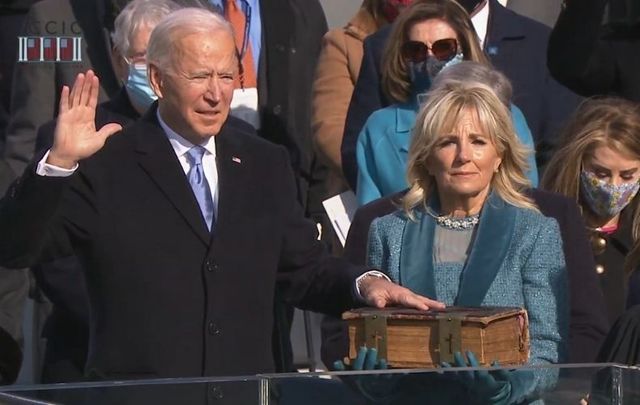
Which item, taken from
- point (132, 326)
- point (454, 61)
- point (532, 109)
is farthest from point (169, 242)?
point (532, 109)

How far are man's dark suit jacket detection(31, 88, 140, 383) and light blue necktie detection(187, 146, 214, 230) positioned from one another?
93 centimetres

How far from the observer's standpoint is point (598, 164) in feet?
19.8

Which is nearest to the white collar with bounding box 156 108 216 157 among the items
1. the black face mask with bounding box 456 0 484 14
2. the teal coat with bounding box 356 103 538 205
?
the teal coat with bounding box 356 103 538 205

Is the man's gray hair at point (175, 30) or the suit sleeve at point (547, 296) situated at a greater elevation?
the man's gray hair at point (175, 30)

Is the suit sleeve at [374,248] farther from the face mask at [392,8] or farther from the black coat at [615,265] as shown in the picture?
the face mask at [392,8]

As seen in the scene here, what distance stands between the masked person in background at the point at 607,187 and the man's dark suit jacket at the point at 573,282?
642 mm

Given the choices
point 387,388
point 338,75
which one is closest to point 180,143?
point 387,388

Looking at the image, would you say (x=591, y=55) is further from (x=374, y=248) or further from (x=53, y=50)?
(x=53, y=50)

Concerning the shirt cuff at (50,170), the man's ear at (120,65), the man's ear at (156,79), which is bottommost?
the shirt cuff at (50,170)

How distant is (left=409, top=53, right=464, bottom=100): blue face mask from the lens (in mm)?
6176

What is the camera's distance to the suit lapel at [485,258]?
505 centimetres

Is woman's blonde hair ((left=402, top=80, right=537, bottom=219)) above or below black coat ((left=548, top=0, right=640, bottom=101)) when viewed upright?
below

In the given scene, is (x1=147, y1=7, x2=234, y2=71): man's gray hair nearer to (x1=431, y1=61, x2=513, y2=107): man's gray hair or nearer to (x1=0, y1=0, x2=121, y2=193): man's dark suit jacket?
(x1=431, y1=61, x2=513, y2=107): man's gray hair

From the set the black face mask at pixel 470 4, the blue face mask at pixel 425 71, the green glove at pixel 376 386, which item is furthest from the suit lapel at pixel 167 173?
the black face mask at pixel 470 4
